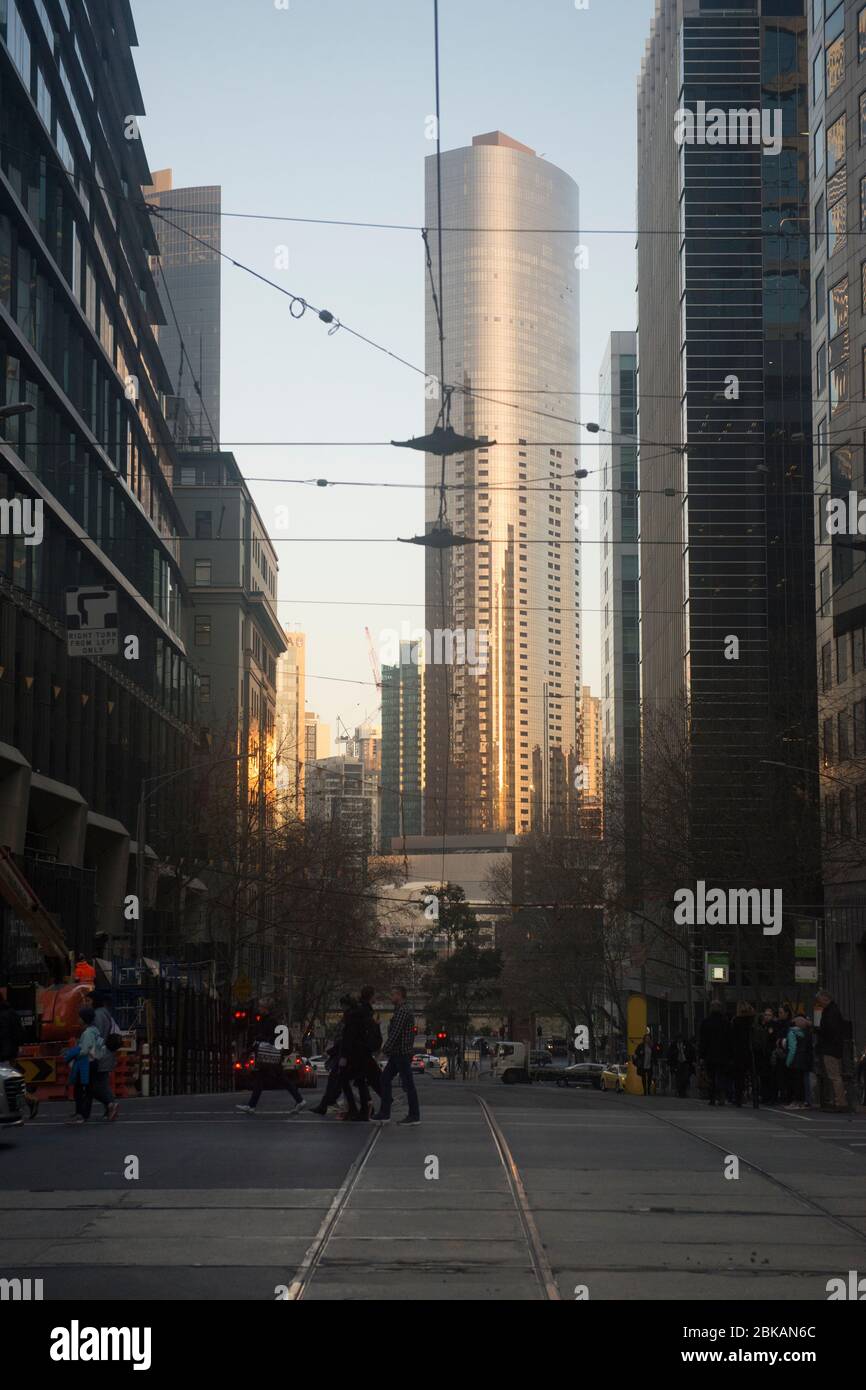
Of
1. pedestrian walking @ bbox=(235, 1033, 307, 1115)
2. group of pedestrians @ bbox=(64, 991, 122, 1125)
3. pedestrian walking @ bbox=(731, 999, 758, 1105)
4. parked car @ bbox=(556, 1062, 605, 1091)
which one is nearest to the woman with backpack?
pedestrian walking @ bbox=(731, 999, 758, 1105)

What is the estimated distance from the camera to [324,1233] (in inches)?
464

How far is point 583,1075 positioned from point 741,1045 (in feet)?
164

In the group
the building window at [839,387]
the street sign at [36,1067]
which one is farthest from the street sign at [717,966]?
the street sign at [36,1067]

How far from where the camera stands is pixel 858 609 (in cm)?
5166

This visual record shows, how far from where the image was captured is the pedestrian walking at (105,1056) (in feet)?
73.5

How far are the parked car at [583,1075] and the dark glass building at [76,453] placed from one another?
22985 mm

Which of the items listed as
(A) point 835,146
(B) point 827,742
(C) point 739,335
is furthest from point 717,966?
(C) point 739,335

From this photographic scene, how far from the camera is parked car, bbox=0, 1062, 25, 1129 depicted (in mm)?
18875

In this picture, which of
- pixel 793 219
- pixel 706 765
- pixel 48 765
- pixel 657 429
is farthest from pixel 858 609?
pixel 657 429

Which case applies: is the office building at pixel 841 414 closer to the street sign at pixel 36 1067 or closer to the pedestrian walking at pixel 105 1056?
the street sign at pixel 36 1067

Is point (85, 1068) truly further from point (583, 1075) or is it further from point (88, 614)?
point (583, 1075)

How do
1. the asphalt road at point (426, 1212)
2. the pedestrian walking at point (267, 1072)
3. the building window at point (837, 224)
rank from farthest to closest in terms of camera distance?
1. the building window at point (837, 224)
2. the pedestrian walking at point (267, 1072)
3. the asphalt road at point (426, 1212)
